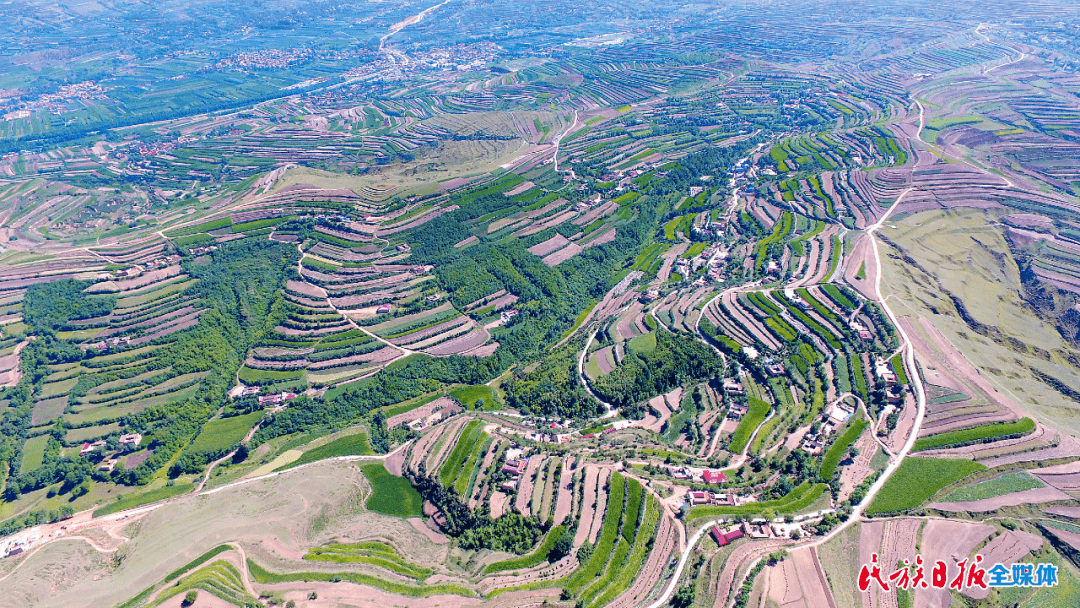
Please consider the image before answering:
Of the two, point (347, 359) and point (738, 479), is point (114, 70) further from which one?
point (738, 479)

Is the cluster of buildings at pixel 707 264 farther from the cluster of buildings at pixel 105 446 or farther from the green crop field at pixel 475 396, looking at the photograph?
the cluster of buildings at pixel 105 446

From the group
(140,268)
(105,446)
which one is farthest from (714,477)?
(140,268)

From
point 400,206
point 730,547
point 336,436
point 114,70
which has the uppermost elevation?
point 114,70

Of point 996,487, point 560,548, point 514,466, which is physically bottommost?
point 514,466

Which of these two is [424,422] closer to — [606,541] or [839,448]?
[606,541]

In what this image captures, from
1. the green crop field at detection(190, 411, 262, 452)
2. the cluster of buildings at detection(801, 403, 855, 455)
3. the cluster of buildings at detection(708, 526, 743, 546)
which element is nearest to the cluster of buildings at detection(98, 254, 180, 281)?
the green crop field at detection(190, 411, 262, 452)

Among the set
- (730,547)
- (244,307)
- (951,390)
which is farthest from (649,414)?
(244,307)

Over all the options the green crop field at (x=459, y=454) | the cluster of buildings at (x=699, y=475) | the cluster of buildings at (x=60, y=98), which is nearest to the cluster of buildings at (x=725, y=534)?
the cluster of buildings at (x=699, y=475)
